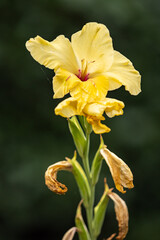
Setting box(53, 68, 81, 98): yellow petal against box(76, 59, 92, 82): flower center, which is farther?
box(76, 59, 92, 82): flower center

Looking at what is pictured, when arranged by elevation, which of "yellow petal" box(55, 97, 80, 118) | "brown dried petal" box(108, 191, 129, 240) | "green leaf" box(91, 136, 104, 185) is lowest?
"brown dried petal" box(108, 191, 129, 240)

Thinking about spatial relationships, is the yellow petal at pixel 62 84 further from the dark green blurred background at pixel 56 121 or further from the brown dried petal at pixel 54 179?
the dark green blurred background at pixel 56 121

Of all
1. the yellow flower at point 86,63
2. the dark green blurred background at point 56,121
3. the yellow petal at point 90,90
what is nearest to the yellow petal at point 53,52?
the yellow flower at point 86,63

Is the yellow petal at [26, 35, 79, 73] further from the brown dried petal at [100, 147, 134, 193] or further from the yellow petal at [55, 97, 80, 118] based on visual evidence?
the brown dried petal at [100, 147, 134, 193]

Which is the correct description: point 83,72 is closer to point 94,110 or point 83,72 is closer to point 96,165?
point 94,110

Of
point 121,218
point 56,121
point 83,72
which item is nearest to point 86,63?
point 83,72

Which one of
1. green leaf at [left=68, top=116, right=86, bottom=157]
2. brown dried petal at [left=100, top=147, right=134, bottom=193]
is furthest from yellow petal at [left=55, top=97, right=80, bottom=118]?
brown dried petal at [left=100, top=147, right=134, bottom=193]

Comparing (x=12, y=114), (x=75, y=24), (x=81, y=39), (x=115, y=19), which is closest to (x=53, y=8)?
(x=75, y=24)
